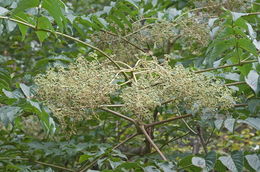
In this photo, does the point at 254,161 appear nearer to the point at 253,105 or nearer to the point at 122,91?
the point at 253,105

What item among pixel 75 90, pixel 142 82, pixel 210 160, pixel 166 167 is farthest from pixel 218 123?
pixel 75 90

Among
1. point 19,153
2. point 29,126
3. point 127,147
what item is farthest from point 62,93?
point 127,147

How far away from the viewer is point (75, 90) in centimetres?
171

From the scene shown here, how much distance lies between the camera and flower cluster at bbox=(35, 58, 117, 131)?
1.74m

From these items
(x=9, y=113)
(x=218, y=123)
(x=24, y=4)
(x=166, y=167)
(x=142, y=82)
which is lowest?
(x=166, y=167)

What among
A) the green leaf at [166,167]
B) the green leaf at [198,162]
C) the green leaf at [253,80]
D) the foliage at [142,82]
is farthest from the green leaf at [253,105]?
the green leaf at [166,167]

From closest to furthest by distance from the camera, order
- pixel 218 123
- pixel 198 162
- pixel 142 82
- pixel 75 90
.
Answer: pixel 75 90
pixel 142 82
pixel 198 162
pixel 218 123

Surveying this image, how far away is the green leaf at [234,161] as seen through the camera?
192 cm

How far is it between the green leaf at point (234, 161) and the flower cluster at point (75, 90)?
635 mm

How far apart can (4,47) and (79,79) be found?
363 cm

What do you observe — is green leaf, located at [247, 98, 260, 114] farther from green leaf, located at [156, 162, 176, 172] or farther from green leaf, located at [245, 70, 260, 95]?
green leaf, located at [156, 162, 176, 172]

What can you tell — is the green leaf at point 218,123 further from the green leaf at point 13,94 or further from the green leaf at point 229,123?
the green leaf at point 13,94

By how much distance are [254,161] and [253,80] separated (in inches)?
15.9

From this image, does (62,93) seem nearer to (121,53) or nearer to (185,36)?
(121,53)
